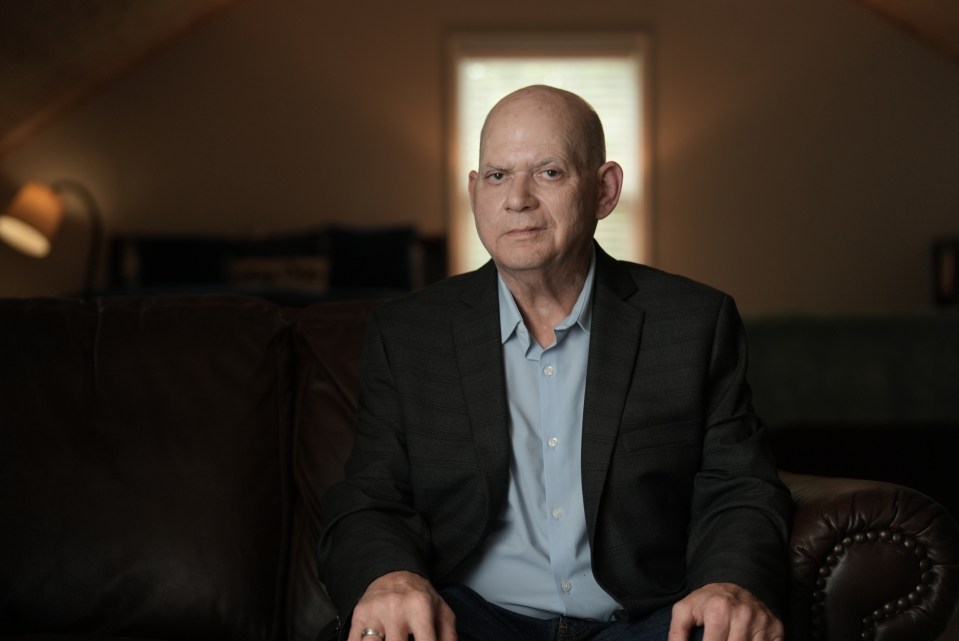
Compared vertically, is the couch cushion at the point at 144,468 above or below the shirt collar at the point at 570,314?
below

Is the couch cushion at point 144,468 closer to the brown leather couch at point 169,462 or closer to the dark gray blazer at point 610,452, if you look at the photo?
the brown leather couch at point 169,462

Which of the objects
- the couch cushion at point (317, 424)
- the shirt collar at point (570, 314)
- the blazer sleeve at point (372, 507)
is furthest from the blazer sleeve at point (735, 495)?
the couch cushion at point (317, 424)

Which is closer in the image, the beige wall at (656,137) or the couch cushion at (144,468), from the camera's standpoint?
the couch cushion at (144,468)

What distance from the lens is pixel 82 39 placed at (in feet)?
18.8

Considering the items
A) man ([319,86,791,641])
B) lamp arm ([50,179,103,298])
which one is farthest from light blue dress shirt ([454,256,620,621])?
lamp arm ([50,179,103,298])

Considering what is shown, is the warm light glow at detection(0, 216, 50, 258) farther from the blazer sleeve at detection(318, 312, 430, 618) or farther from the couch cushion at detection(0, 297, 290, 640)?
the blazer sleeve at detection(318, 312, 430, 618)

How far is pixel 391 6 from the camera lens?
6.74m

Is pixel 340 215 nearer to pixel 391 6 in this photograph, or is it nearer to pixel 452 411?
pixel 391 6

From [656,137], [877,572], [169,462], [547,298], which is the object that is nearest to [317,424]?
[169,462]

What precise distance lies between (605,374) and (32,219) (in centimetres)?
516

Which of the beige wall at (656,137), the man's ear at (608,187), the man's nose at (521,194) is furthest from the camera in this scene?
the beige wall at (656,137)

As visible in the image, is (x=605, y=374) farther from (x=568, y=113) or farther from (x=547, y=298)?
(x=568, y=113)

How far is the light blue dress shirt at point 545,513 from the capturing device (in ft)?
5.22

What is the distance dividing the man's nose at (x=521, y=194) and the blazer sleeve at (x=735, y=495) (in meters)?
0.36
